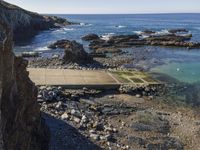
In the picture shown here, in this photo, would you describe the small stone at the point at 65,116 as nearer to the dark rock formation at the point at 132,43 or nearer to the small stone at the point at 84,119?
the small stone at the point at 84,119

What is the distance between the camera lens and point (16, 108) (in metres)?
16.7

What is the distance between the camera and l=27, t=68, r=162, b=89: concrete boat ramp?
118 feet

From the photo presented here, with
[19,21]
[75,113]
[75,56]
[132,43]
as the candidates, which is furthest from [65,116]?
[19,21]

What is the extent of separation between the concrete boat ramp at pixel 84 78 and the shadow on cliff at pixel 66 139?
10087mm

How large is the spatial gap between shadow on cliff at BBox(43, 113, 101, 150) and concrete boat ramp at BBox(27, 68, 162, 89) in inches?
397

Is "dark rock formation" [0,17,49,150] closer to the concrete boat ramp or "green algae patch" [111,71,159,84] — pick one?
the concrete boat ramp

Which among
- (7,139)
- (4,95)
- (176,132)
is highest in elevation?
(4,95)

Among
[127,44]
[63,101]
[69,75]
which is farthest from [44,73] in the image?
[127,44]

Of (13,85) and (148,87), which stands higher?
(13,85)

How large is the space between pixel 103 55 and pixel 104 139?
112ft

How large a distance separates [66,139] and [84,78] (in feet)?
50.9

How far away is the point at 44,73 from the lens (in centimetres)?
3878

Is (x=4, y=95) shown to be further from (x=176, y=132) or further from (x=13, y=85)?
(x=176, y=132)

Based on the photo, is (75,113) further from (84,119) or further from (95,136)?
(95,136)
